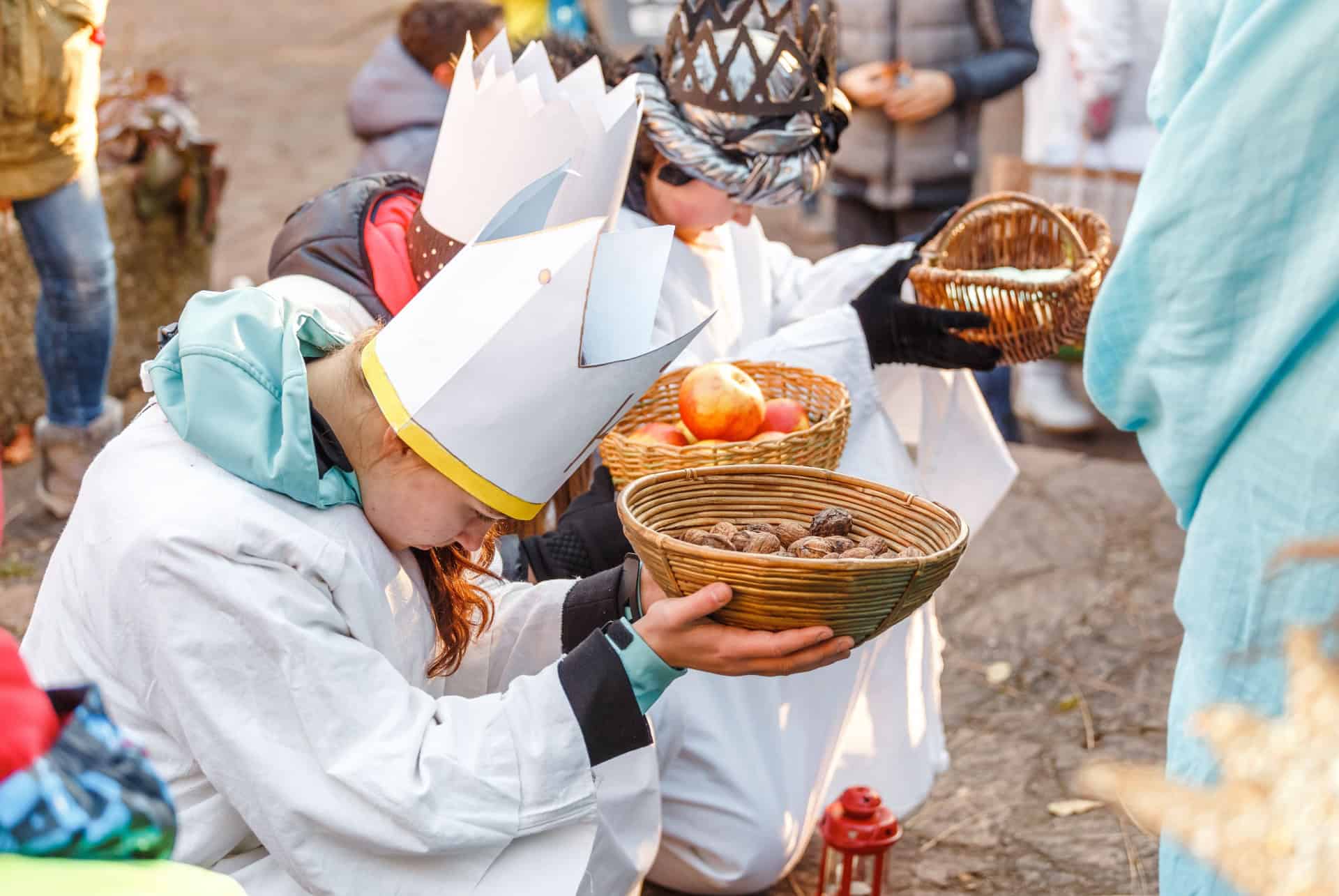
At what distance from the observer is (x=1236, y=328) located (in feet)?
5.28

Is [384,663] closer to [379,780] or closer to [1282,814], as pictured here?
[379,780]

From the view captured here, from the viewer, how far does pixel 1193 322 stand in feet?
5.34

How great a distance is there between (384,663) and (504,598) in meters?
0.55

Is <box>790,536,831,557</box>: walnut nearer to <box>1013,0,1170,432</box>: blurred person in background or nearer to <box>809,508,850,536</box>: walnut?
<box>809,508,850,536</box>: walnut

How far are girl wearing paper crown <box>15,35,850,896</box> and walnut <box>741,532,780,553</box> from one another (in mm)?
150

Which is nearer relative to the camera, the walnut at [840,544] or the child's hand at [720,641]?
the child's hand at [720,641]

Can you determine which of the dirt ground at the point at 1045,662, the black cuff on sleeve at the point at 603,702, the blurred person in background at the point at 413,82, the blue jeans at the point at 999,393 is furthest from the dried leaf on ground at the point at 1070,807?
the blurred person in background at the point at 413,82

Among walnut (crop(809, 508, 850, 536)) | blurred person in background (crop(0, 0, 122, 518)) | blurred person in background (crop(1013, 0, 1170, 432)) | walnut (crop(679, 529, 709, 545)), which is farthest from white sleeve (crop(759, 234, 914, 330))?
blurred person in background (crop(1013, 0, 1170, 432))

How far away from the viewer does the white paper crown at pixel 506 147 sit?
2416 mm

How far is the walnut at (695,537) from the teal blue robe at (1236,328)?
58cm

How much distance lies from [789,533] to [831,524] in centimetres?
6

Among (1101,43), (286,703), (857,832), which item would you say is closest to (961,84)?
(1101,43)

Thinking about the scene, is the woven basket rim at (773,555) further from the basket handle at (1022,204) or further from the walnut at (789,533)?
the basket handle at (1022,204)

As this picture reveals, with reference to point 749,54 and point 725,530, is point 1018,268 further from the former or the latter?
point 725,530
